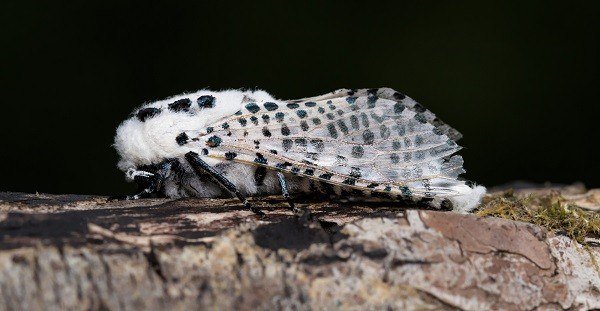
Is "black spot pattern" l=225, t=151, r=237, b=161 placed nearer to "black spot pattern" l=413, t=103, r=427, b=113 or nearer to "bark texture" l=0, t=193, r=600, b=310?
"bark texture" l=0, t=193, r=600, b=310

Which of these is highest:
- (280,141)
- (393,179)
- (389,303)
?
(280,141)

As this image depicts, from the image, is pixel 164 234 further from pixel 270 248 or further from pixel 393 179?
pixel 393 179

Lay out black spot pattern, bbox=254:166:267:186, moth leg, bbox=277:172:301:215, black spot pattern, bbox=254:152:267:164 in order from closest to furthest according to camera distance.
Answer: moth leg, bbox=277:172:301:215 → black spot pattern, bbox=254:152:267:164 → black spot pattern, bbox=254:166:267:186

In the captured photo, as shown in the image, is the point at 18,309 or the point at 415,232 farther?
the point at 415,232

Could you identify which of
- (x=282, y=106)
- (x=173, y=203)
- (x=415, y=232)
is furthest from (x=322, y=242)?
(x=282, y=106)

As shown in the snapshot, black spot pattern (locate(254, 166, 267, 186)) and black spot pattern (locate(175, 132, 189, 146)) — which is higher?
black spot pattern (locate(175, 132, 189, 146))

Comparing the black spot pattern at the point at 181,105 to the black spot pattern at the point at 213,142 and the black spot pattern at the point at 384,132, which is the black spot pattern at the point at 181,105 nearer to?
the black spot pattern at the point at 213,142

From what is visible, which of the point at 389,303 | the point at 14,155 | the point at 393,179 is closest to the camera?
the point at 389,303

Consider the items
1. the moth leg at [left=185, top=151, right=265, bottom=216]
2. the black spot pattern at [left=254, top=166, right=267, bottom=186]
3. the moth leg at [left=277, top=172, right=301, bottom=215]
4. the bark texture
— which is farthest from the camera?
the black spot pattern at [left=254, top=166, right=267, bottom=186]

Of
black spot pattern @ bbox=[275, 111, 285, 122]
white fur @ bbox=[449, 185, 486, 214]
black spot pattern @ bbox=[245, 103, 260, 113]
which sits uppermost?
black spot pattern @ bbox=[245, 103, 260, 113]

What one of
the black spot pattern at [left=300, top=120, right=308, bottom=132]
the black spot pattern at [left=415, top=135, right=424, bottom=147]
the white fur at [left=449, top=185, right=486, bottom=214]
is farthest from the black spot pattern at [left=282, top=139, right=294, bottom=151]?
the white fur at [left=449, top=185, right=486, bottom=214]
